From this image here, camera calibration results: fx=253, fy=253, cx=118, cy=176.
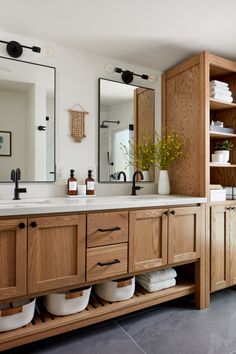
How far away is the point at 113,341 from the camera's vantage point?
1.79 metres

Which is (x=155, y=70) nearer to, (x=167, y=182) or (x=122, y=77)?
(x=122, y=77)

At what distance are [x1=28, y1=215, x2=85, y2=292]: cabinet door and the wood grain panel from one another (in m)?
1.20

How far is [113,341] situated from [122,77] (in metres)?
2.32

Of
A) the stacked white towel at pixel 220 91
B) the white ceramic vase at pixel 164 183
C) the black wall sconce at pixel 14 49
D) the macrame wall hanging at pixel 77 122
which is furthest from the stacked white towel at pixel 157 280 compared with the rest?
the black wall sconce at pixel 14 49

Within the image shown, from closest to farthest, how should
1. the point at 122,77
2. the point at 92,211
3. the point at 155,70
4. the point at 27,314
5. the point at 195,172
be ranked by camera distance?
the point at 27,314 → the point at 92,211 → the point at 195,172 → the point at 122,77 → the point at 155,70

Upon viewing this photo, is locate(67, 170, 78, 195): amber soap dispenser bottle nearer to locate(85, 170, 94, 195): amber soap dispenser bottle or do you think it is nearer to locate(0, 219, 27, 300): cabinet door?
locate(85, 170, 94, 195): amber soap dispenser bottle

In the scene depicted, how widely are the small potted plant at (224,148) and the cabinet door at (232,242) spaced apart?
503 mm

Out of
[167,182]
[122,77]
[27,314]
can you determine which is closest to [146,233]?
[167,182]

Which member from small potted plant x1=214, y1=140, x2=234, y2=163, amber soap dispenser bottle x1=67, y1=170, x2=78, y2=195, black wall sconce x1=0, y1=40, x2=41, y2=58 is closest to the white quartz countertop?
amber soap dispenser bottle x1=67, y1=170, x2=78, y2=195

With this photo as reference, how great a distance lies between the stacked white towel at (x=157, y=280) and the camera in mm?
2121

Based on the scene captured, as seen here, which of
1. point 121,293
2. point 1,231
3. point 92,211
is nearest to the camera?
point 1,231

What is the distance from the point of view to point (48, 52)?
222cm

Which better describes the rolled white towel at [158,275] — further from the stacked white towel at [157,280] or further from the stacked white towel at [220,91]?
the stacked white towel at [220,91]

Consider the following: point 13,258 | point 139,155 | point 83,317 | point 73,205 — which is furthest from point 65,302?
point 139,155
